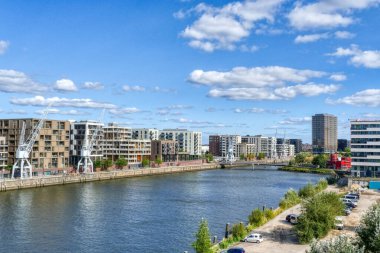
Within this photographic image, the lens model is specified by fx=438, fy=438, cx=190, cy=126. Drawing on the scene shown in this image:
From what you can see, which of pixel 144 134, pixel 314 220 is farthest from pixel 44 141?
pixel 144 134

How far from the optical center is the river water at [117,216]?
1499 inches

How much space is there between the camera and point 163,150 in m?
158

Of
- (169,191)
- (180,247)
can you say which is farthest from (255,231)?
(169,191)

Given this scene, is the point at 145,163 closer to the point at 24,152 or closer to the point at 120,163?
the point at 120,163

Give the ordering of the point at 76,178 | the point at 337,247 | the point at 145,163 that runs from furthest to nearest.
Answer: the point at 145,163 → the point at 76,178 → the point at 337,247

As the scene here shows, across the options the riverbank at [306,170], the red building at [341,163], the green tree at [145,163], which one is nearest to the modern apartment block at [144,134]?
the green tree at [145,163]

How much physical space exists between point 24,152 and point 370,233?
262ft

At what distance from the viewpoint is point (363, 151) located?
8819 centimetres

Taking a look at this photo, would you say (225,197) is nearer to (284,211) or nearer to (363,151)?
(284,211)

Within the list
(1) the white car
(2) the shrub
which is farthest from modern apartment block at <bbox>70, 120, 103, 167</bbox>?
(1) the white car

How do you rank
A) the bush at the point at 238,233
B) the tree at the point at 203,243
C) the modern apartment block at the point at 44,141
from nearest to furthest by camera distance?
the tree at the point at 203,243, the bush at the point at 238,233, the modern apartment block at the point at 44,141

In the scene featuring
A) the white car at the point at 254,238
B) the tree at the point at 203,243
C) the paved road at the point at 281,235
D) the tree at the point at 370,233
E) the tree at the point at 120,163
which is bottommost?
the paved road at the point at 281,235

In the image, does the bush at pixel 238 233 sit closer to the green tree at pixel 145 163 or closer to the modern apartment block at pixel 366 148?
the modern apartment block at pixel 366 148

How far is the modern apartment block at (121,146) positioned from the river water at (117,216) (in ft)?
173
